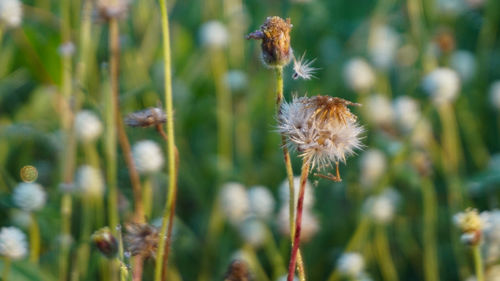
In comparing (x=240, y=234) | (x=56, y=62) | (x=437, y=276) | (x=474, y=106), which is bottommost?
(x=437, y=276)

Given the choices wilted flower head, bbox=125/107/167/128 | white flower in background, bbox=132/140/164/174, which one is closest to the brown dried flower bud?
wilted flower head, bbox=125/107/167/128

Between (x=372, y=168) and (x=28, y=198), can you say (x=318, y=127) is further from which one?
(x=372, y=168)

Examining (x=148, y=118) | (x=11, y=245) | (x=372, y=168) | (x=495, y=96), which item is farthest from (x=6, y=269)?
(x=495, y=96)

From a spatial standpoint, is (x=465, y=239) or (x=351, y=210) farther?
(x=351, y=210)

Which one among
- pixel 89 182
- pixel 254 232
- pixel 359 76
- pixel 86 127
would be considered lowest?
Result: pixel 254 232

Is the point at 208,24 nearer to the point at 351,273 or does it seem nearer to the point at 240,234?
the point at 240,234

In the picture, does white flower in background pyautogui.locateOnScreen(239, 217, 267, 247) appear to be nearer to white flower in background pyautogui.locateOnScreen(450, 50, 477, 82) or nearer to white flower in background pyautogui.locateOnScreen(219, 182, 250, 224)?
white flower in background pyautogui.locateOnScreen(219, 182, 250, 224)

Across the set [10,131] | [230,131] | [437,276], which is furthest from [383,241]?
[10,131]

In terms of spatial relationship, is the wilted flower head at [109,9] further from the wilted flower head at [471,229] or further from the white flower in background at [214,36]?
the wilted flower head at [471,229]

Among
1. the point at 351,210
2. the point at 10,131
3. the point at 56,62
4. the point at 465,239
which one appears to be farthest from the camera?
the point at 56,62
